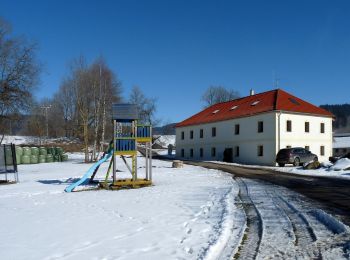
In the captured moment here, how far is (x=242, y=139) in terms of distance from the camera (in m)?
42.5

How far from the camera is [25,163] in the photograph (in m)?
44.8

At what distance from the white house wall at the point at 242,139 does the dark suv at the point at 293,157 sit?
259 centimetres

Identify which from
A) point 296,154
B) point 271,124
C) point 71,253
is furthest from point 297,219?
point 271,124

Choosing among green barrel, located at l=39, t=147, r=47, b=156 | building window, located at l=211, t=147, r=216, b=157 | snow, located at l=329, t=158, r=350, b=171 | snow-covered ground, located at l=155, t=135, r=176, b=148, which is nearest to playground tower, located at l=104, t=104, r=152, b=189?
snow, located at l=329, t=158, r=350, b=171

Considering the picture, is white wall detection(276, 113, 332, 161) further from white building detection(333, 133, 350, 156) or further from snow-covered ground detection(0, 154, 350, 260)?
white building detection(333, 133, 350, 156)

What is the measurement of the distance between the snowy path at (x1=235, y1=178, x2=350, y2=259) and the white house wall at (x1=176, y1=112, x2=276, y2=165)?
27316 mm

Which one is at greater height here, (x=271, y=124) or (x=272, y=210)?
(x=271, y=124)

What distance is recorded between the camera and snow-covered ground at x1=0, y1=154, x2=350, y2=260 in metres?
6.43

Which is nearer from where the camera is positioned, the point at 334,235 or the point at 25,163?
the point at 334,235

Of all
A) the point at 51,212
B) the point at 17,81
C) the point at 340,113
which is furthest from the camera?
the point at 340,113

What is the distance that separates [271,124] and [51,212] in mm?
30172

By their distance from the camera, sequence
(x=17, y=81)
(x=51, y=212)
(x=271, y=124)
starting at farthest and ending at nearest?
1. (x=271, y=124)
2. (x=17, y=81)
3. (x=51, y=212)

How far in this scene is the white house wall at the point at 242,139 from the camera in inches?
1515

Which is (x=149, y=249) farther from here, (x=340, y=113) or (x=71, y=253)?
(x=340, y=113)
